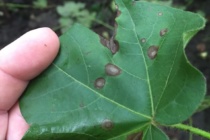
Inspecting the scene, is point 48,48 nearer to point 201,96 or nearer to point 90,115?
point 90,115

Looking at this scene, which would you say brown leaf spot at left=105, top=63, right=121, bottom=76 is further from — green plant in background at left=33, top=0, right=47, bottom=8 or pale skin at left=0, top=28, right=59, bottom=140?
green plant in background at left=33, top=0, right=47, bottom=8

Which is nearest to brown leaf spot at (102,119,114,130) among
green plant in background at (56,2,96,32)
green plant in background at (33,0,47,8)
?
green plant in background at (56,2,96,32)

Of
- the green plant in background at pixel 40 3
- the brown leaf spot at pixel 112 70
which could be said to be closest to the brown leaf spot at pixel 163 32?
the brown leaf spot at pixel 112 70

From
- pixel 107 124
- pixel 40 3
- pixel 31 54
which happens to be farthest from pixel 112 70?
pixel 40 3

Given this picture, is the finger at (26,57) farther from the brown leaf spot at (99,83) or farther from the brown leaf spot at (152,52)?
the brown leaf spot at (152,52)

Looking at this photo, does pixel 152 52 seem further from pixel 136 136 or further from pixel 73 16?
pixel 73 16

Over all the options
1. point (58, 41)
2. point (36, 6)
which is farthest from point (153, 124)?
point (36, 6)
